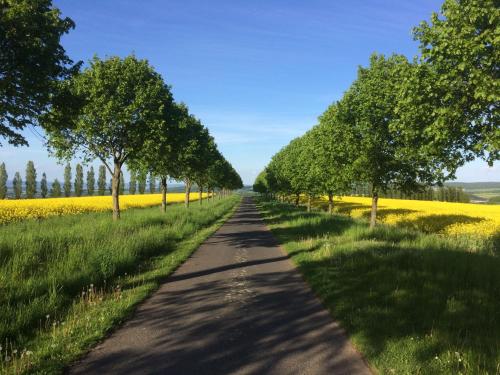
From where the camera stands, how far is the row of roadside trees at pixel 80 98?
27.2 ft

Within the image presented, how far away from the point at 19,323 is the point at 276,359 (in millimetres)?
4172

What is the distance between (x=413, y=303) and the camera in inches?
269

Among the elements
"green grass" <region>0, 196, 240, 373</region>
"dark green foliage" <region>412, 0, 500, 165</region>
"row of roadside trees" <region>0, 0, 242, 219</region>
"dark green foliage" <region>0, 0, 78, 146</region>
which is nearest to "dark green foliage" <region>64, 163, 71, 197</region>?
"row of roadside trees" <region>0, 0, 242, 219</region>

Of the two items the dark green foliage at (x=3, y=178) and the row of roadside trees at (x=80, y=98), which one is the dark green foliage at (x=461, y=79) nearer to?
the row of roadside trees at (x=80, y=98)

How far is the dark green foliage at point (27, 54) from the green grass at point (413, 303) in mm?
8118

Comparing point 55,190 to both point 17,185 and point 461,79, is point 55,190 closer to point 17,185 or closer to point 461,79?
point 17,185

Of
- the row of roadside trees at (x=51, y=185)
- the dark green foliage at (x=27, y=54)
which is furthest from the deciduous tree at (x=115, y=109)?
the row of roadside trees at (x=51, y=185)

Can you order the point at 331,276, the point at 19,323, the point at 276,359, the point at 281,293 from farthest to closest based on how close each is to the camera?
the point at 331,276, the point at 281,293, the point at 19,323, the point at 276,359

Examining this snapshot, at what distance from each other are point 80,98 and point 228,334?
770 cm

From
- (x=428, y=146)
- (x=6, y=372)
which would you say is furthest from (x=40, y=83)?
(x=428, y=146)

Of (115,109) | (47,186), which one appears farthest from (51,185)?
(115,109)

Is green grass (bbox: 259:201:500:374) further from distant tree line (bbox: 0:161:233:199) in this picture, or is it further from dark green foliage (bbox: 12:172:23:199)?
dark green foliage (bbox: 12:172:23:199)

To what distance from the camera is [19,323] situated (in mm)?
5859

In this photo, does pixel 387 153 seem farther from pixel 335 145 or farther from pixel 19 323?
pixel 19 323
